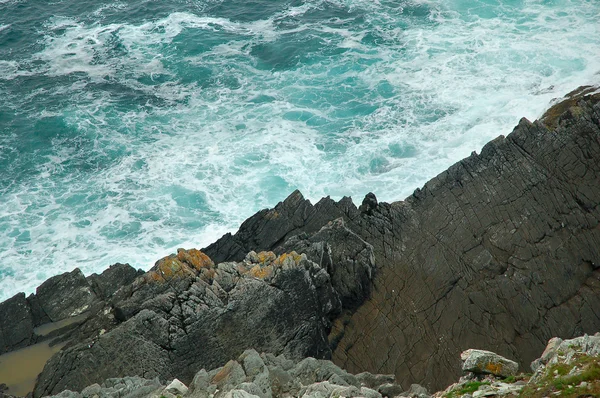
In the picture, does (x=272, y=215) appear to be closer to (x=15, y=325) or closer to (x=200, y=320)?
(x=200, y=320)

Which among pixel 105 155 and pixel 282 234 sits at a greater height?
pixel 282 234

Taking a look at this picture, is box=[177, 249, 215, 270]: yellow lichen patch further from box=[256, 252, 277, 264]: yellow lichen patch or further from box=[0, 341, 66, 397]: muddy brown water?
box=[0, 341, 66, 397]: muddy brown water

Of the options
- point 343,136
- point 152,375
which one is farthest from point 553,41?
point 152,375

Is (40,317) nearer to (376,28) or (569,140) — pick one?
(569,140)

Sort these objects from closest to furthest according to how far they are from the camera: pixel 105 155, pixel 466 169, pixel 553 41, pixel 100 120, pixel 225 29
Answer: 1. pixel 466 169
2. pixel 105 155
3. pixel 100 120
4. pixel 553 41
5. pixel 225 29

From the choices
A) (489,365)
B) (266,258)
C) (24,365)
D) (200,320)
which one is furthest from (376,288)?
(24,365)

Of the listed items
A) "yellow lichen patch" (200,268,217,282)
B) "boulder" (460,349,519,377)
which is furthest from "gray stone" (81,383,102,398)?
"boulder" (460,349,519,377)

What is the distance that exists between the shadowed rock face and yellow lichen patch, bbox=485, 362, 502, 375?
23.4 ft

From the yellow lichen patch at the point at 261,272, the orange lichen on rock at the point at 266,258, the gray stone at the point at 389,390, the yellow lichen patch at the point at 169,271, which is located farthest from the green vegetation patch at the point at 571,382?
the yellow lichen patch at the point at 169,271

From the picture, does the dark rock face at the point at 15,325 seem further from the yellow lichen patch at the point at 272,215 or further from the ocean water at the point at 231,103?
the yellow lichen patch at the point at 272,215

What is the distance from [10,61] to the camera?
69.9 metres

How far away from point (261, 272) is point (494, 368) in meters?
11.9

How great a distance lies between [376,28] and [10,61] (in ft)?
132

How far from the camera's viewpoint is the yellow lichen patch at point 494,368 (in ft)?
78.3
